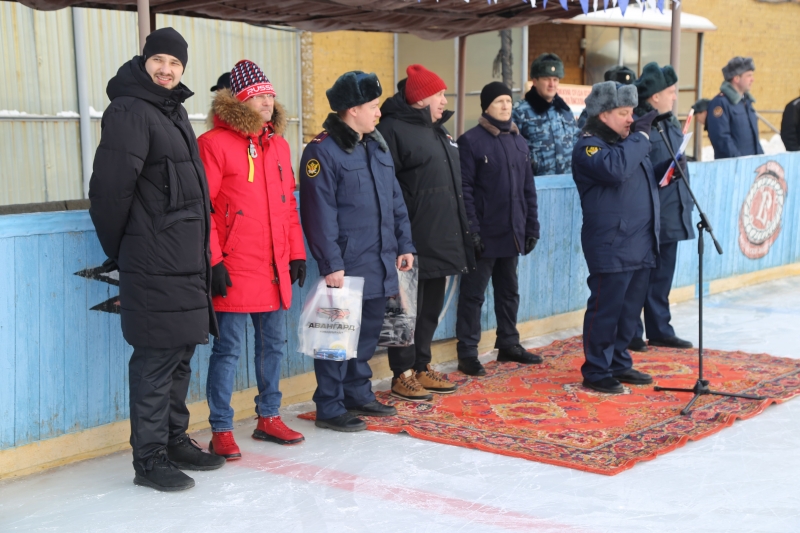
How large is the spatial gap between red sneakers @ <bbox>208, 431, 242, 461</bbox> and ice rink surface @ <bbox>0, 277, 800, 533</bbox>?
57mm

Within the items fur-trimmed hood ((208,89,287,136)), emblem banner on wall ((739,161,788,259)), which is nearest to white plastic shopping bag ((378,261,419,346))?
fur-trimmed hood ((208,89,287,136))

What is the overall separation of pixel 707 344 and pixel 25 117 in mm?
7154

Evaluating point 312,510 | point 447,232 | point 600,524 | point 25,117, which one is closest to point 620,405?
point 447,232

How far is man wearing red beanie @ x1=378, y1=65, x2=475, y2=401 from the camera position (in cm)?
570

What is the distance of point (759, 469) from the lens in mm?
4559

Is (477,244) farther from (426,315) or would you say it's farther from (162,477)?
(162,477)

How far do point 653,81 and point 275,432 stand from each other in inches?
140

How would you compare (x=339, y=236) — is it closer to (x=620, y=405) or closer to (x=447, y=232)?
(x=447, y=232)

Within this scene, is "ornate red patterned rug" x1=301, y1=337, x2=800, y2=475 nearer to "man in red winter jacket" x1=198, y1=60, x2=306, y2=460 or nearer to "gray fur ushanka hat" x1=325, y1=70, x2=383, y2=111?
"man in red winter jacket" x1=198, y1=60, x2=306, y2=460

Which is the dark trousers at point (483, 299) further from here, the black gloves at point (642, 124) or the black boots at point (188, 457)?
the black boots at point (188, 457)

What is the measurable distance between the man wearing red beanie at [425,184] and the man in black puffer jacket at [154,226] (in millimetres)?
1709

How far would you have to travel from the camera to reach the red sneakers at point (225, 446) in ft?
15.3

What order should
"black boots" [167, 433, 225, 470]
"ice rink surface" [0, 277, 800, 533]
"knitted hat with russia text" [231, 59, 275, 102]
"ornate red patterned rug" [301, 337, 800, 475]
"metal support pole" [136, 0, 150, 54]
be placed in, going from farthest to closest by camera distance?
"metal support pole" [136, 0, 150, 54] → "ornate red patterned rug" [301, 337, 800, 475] → "knitted hat with russia text" [231, 59, 275, 102] → "black boots" [167, 433, 225, 470] → "ice rink surface" [0, 277, 800, 533]

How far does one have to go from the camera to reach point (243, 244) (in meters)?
4.62
